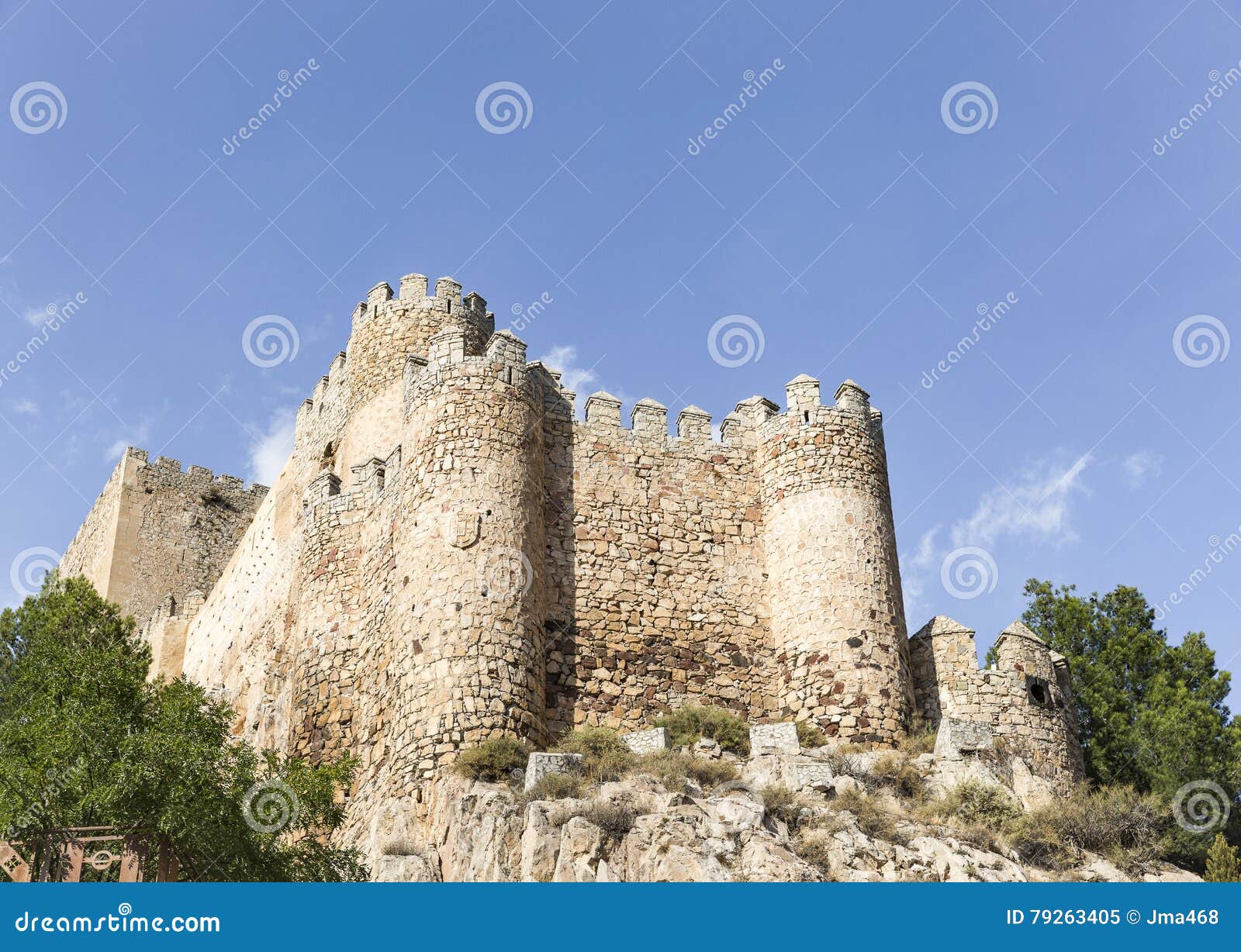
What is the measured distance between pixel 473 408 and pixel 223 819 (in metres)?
9.14

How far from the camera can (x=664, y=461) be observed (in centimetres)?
2775

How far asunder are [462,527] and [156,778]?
728cm

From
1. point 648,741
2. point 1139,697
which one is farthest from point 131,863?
point 1139,697

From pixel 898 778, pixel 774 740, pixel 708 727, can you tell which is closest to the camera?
pixel 898 778

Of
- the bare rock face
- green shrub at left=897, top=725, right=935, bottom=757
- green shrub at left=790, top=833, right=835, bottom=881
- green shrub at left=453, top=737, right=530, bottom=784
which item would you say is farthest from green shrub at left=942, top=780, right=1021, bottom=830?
green shrub at left=453, top=737, right=530, bottom=784

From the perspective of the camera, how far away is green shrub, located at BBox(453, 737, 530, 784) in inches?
A: 857

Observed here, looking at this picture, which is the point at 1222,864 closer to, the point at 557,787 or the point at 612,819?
the point at 612,819

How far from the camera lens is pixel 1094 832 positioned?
69.3ft

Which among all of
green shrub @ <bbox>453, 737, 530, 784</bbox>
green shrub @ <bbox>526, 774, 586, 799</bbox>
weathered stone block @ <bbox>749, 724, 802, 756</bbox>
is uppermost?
weathered stone block @ <bbox>749, 724, 802, 756</bbox>

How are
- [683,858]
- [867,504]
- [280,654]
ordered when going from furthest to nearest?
[280,654]
[867,504]
[683,858]

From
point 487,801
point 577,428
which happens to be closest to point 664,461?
point 577,428

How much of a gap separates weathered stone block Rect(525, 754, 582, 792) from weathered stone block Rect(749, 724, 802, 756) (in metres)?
3.03

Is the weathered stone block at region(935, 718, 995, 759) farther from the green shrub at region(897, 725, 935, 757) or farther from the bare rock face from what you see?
the bare rock face

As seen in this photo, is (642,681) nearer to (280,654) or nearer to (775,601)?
(775,601)
